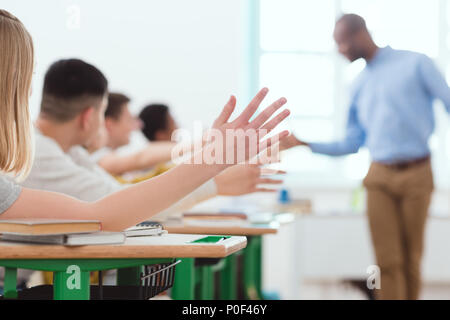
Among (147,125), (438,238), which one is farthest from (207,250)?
(438,238)

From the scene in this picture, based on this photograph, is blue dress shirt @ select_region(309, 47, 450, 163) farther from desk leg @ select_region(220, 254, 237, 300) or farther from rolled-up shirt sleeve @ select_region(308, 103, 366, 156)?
desk leg @ select_region(220, 254, 237, 300)

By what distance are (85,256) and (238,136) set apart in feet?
1.03

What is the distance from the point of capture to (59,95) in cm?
190

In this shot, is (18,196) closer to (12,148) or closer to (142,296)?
(12,148)

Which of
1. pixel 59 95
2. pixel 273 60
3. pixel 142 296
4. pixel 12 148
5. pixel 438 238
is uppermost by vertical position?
pixel 273 60

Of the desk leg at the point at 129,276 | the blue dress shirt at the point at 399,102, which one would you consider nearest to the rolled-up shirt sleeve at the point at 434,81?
the blue dress shirt at the point at 399,102

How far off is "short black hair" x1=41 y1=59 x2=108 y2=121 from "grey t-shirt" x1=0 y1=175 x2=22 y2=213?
2.62ft

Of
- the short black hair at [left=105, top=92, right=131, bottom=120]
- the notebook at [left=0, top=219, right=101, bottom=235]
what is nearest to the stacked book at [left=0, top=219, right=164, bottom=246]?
the notebook at [left=0, top=219, right=101, bottom=235]

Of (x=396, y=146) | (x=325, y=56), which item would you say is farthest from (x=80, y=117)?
(x=325, y=56)

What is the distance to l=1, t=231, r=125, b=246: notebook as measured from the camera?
3.32 ft

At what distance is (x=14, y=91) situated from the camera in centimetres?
123

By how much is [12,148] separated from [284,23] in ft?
13.4

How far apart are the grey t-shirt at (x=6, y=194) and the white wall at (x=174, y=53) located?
3541mm

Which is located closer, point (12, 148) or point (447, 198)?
point (12, 148)
